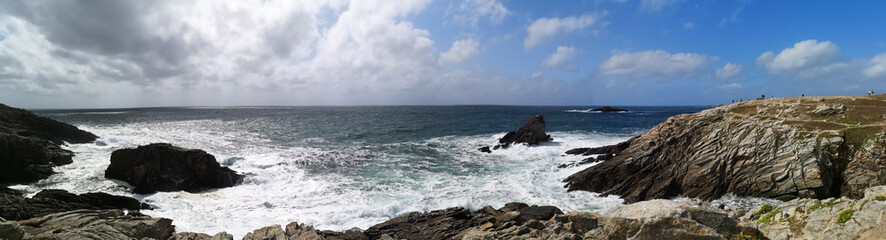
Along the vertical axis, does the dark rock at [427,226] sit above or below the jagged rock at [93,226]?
below

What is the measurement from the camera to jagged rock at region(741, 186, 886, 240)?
704cm

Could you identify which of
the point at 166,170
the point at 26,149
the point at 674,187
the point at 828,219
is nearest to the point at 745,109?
the point at 674,187

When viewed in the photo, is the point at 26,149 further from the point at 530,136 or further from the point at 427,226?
the point at 530,136

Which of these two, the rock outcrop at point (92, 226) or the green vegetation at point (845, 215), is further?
the rock outcrop at point (92, 226)

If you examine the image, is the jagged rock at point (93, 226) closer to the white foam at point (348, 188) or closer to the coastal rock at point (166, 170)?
the white foam at point (348, 188)

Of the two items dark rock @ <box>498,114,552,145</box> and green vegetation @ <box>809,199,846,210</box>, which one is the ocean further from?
green vegetation @ <box>809,199,846,210</box>

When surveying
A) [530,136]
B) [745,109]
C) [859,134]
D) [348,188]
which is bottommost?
[348,188]

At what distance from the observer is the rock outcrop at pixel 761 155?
57.9 ft

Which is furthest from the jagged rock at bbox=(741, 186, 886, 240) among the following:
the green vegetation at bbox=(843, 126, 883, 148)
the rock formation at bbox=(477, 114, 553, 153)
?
the rock formation at bbox=(477, 114, 553, 153)

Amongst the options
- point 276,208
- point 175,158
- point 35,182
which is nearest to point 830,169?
point 276,208

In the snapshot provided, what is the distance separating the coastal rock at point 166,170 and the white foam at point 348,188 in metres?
1.03

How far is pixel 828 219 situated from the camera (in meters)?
7.94

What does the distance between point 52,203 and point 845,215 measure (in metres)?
29.6

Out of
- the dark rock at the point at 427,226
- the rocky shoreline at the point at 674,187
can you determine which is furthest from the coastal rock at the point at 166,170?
the dark rock at the point at 427,226
